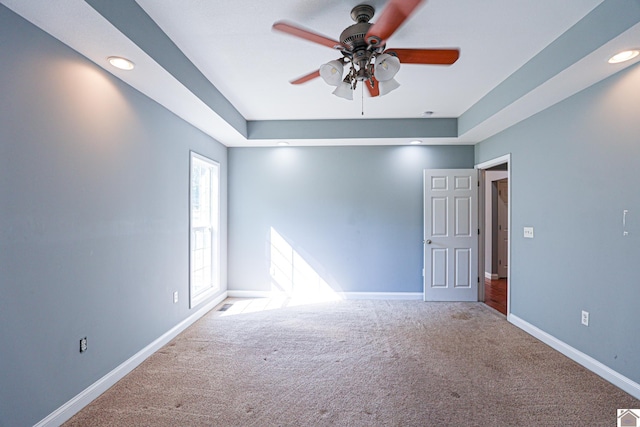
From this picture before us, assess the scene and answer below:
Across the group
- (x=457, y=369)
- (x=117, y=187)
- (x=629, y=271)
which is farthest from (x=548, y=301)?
(x=117, y=187)

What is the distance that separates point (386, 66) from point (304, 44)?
32.0 inches

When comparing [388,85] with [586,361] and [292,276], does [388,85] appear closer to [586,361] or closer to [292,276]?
[586,361]

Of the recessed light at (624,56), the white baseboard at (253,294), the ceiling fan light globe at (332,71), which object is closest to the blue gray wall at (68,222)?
the ceiling fan light globe at (332,71)

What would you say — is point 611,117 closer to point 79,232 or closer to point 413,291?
point 413,291

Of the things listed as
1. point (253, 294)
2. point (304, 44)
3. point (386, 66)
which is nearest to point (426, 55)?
point (386, 66)

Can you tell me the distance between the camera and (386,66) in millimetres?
1896

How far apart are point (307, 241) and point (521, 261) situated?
2.78 meters

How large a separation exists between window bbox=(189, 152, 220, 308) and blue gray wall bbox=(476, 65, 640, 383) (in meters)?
3.80

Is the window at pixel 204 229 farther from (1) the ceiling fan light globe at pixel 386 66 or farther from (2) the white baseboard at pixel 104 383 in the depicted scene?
(1) the ceiling fan light globe at pixel 386 66

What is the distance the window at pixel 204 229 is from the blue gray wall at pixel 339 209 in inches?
15.0

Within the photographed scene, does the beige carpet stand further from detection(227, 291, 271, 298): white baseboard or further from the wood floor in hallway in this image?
detection(227, 291, 271, 298): white baseboard

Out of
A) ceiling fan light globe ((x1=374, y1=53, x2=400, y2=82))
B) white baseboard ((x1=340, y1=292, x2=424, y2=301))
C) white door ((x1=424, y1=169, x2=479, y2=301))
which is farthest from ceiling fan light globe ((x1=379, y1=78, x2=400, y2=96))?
white baseboard ((x1=340, y1=292, x2=424, y2=301))

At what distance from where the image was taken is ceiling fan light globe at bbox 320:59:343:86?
1966 mm

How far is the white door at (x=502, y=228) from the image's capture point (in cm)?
619
